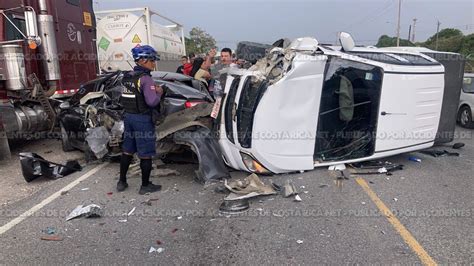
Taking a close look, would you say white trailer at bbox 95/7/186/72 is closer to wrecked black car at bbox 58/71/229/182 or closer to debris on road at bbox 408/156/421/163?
wrecked black car at bbox 58/71/229/182

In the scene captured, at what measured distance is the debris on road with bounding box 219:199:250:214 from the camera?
4074 mm

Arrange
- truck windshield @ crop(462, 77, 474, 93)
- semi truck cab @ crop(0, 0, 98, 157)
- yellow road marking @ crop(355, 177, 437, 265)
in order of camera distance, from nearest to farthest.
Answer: yellow road marking @ crop(355, 177, 437, 265)
semi truck cab @ crop(0, 0, 98, 157)
truck windshield @ crop(462, 77, 474, 93)

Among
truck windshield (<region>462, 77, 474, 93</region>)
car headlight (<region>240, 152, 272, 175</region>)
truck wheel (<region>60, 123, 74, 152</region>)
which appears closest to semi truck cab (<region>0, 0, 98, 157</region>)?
truck wheel (<region>60, 123, 74, 152</region>)

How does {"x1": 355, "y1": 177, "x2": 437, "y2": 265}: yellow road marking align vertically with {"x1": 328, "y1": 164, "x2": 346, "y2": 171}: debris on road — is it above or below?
below

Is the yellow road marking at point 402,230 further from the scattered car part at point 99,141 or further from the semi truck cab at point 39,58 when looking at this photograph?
the semi truck cab at point 39,58

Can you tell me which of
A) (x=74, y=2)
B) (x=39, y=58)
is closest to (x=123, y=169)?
(x=39, y=58)

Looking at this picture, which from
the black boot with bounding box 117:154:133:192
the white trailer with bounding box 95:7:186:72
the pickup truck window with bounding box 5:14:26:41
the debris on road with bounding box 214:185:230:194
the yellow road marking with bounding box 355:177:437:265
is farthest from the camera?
the white trailer with bounding box 95:7:186:72

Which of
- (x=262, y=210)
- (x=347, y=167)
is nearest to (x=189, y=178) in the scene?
(x=262, y=210)

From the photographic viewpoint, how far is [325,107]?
4.98 m

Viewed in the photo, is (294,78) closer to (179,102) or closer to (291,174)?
(291,174)

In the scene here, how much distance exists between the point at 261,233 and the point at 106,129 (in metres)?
3.39

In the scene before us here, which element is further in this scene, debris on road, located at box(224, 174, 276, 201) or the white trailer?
the white trailer

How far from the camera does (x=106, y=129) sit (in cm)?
591

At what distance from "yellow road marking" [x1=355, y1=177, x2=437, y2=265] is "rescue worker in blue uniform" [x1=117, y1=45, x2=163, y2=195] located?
8.63ft
